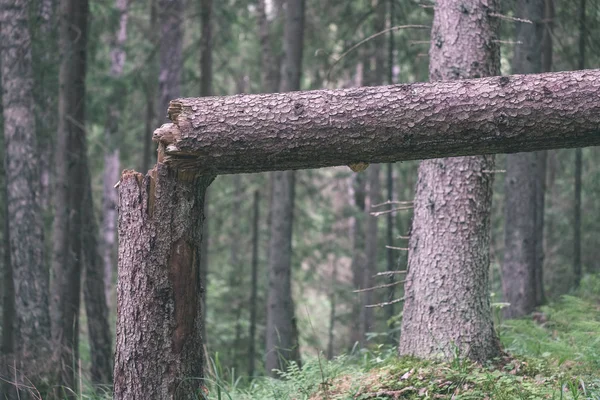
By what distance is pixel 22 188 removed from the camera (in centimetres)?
1059

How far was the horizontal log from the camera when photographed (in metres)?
4.20

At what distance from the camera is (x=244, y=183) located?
76.6 feet

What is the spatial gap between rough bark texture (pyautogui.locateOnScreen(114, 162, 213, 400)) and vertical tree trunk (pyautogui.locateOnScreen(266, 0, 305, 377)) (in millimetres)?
7910

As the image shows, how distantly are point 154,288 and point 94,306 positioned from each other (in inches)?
300

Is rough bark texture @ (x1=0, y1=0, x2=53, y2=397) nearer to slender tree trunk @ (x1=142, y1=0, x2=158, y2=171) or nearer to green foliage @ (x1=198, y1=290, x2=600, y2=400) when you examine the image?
green foliage @ (x1=198, y1=290, x2=600, y2=400)

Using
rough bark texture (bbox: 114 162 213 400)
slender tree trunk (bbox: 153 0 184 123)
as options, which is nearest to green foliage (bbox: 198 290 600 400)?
rough bark texture (bbox: 114 162 213 400)

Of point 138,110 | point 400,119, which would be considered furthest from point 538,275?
point 138,110

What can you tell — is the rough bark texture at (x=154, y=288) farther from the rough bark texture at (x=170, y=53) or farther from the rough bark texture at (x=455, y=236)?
the rough bark texture at (x=170, y=53)

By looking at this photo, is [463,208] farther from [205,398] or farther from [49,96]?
[49,96]

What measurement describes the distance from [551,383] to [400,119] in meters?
2.41

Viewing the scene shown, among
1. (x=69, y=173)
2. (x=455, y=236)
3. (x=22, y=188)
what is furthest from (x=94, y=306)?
(x=455, y=236)

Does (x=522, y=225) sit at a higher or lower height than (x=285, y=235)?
higher

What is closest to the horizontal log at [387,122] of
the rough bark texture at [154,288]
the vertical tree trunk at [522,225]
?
the rough bark texture at [154,288]

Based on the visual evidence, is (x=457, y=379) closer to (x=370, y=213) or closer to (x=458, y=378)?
(x=458, y=378)
